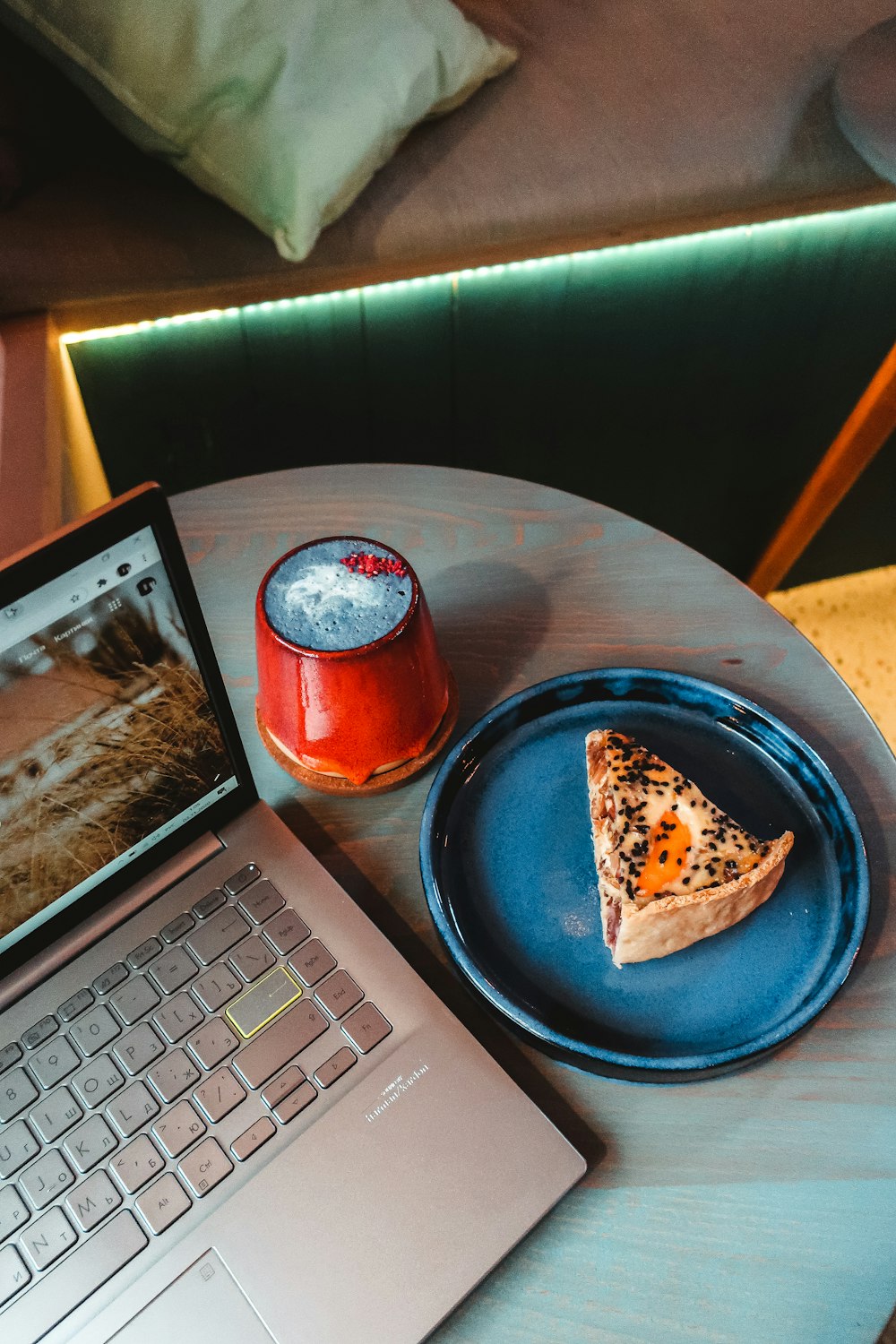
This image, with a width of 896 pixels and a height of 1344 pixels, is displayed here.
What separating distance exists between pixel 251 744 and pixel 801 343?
1.02 meters

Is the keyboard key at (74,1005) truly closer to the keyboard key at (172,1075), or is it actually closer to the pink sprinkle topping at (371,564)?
the keyboard key at (172,1075)

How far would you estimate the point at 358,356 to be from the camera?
1.22 metres

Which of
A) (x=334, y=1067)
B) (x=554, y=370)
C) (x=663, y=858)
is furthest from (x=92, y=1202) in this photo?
(x=554, y=370)

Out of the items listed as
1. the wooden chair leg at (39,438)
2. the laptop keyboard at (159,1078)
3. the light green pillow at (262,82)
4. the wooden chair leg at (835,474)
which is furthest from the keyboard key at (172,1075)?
the wooden chair leg at (835,474)

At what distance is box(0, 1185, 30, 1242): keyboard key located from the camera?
47cm

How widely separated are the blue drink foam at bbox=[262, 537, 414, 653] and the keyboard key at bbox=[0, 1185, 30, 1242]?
0.31 meters

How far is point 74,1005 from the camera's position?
0.53 metres

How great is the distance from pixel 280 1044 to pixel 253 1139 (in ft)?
0.15

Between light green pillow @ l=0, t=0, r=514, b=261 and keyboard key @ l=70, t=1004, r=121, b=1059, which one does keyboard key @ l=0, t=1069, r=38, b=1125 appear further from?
light green pillow @ l=0, t=0, r=514, b=261

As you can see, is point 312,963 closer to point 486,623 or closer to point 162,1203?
point 162,1203

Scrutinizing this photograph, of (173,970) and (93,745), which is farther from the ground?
(93,745)

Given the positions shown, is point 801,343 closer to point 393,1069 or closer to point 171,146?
point 171,146

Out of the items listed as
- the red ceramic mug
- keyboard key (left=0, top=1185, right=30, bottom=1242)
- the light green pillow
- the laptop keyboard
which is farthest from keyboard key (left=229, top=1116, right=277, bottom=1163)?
the light green pillow

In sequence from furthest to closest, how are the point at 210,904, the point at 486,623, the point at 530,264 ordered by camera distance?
1. the point at 530,264
2. the point at 486,623
3. the point at 210,904
